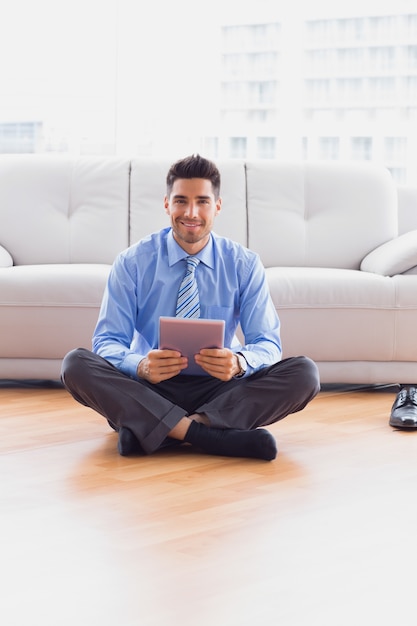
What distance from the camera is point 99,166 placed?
4457 millimetres

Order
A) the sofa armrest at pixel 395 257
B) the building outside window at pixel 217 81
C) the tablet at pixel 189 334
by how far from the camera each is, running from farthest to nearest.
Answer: the building outside window at pixel 217 81 < the sofa armrest at pixel 395 257 < the tablet at pixel 189 334

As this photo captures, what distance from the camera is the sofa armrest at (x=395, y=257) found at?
383cm

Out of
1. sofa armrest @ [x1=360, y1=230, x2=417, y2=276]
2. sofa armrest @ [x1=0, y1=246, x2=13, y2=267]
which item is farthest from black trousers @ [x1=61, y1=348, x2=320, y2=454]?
sofa armrest @ [x1=0, y1=246, x2=13, y2=267]

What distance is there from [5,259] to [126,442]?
1634 mm

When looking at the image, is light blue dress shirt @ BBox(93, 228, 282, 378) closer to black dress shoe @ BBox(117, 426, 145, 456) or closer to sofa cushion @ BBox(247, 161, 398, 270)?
black dress shoe @ BBox(117, 426, 145, 456)

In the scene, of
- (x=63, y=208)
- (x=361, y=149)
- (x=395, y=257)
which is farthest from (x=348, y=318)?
(x=361, y=149)

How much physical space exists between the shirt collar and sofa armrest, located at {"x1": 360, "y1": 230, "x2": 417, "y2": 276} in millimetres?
1136

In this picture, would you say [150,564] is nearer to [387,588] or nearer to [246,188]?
[387,588]

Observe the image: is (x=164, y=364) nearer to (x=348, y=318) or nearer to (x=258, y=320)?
(x=258, y=320)

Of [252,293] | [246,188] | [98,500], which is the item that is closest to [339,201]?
[246,188]

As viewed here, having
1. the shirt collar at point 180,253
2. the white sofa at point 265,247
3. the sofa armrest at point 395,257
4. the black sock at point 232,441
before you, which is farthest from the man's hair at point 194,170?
the sofa armrest at point 395,257

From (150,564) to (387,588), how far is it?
1.43ft

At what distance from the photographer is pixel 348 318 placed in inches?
148

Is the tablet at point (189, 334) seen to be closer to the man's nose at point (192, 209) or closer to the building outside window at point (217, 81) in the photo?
the man's nose at point (192, 209)
